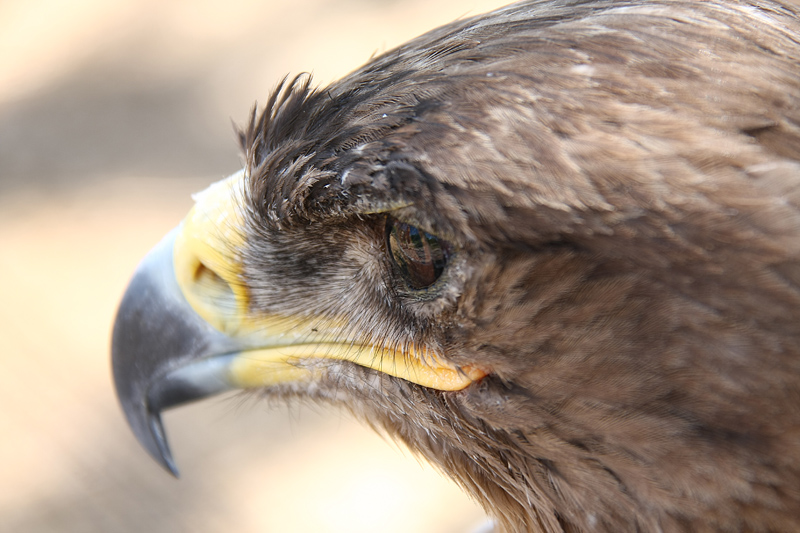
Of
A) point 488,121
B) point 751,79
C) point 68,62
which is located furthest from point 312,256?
point 68,62

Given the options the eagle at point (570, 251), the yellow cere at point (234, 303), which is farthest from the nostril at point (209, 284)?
the eagle at point (570, 251)

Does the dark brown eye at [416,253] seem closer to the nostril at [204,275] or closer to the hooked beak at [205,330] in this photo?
the hooked beak at [205,330]

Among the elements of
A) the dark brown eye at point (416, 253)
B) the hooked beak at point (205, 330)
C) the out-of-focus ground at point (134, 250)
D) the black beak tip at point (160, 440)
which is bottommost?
the out-of-focus ground at point (134, 250)

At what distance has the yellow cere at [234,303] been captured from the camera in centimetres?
148

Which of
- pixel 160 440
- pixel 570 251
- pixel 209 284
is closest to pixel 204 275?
pixel 209 284

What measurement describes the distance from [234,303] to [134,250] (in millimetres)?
2924

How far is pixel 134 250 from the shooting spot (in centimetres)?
421

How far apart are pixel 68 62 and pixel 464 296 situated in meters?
4.95

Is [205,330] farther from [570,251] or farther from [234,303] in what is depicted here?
[570,251]

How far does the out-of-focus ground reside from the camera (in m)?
3.31

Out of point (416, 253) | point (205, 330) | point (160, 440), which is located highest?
point (416, 253)

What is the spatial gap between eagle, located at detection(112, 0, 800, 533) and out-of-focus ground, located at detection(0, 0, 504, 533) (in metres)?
0.62

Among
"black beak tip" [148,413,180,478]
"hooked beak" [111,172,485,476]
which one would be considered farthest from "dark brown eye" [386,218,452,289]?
"black beak tip" [148,413,180,478]

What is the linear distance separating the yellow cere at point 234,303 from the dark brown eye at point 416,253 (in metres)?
0.21
